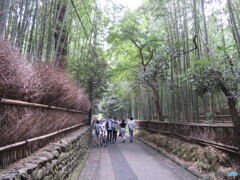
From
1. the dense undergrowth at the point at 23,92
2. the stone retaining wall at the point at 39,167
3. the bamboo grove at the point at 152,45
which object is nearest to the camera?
the stone retaining wall at the point at 39,167

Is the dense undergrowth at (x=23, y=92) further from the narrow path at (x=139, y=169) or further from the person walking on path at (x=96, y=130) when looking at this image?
the person walking on path at (x=96, y=130)

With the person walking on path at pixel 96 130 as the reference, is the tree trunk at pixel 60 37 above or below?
above

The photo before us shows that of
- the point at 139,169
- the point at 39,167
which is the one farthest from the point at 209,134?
the point at 39,167

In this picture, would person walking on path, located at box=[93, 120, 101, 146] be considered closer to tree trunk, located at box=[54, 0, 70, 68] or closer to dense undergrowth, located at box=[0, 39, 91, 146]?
tree trunk, located at box=[54, 0, 70, 68]

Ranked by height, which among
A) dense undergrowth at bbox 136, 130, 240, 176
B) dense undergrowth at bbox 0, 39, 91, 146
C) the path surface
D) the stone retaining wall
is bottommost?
the path surface

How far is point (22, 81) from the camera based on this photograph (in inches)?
79.4

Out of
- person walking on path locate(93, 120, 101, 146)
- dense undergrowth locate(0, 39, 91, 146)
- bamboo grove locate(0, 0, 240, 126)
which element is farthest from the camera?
person walking on path locate(93, 120, 101, 146)

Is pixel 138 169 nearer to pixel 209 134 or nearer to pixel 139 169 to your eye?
pixel 139 169

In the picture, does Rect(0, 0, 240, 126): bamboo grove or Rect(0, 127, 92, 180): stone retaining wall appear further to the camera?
Rect(0, 0, 240, 126): bamboo grove

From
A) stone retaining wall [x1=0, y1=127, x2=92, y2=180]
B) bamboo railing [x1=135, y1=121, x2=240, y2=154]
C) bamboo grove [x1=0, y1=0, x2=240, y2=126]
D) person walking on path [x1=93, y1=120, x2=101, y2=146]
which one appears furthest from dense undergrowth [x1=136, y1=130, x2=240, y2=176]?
person walking on path [x1=93, y1=120, x2=101, y2=146]

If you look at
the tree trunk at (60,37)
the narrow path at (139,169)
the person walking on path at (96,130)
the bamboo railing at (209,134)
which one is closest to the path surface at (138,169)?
the narrow path at (139,169)

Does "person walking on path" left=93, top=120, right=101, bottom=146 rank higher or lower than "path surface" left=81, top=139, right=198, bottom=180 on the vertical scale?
higher

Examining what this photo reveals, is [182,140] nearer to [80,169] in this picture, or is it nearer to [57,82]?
[80,169]

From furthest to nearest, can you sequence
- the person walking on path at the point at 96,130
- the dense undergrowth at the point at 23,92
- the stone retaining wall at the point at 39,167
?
the person walking on path at the point at 96,130 < the dense undergrowth at the point at 23,92 < the stone retaining wall at the point at 39,167
